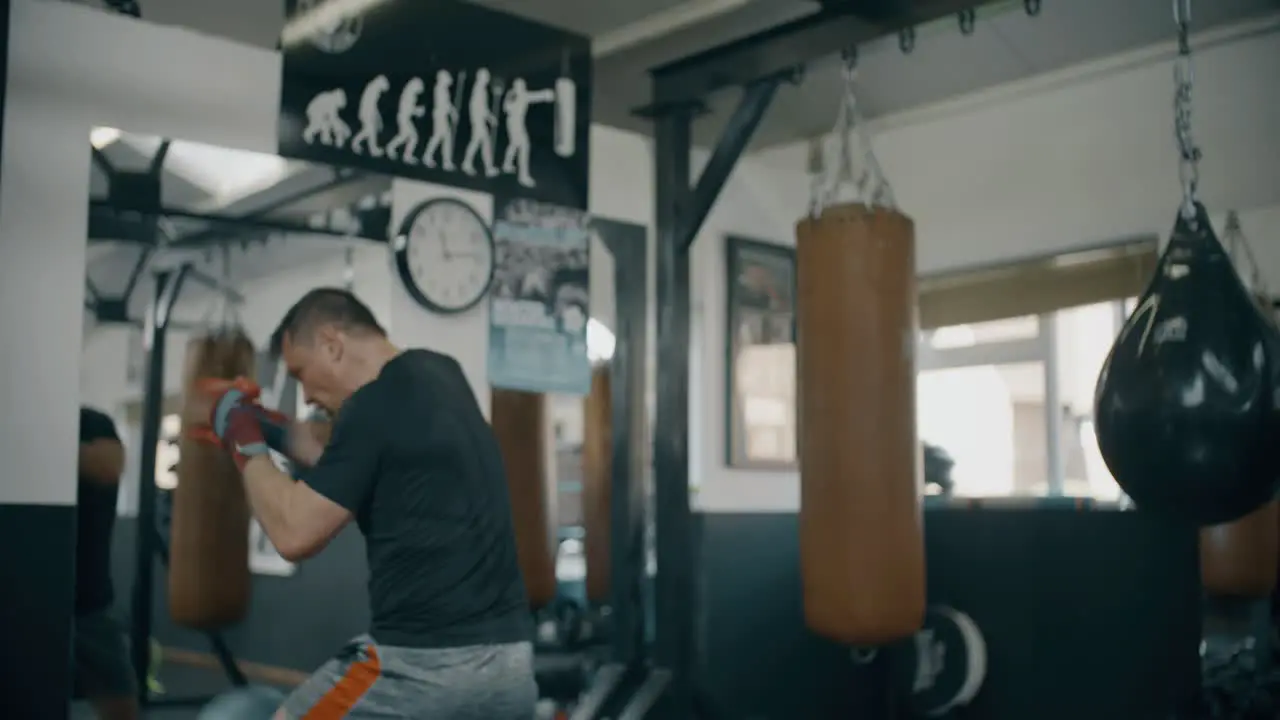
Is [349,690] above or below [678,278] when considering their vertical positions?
below

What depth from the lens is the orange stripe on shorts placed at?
81.0 inches

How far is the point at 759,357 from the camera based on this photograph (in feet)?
16.7

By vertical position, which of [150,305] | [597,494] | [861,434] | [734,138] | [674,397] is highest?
[734,138]

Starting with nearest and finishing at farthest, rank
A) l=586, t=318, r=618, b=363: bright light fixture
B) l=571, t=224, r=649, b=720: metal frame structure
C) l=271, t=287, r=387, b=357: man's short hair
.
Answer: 1. l=271, t=287, r=387, b=357: man's short hair
2. l=571, t=224, r=649, b=720: metal frame structure
3. l=586, t=318, r=618, b=363: bright light fixture

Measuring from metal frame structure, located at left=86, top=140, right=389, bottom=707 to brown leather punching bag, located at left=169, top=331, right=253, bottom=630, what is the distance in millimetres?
49

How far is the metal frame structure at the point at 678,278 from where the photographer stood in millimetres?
3799

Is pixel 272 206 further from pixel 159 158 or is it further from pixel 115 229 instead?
pixel 115 229

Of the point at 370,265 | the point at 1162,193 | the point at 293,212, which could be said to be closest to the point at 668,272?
the point at 370,265

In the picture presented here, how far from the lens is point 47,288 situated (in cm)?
279

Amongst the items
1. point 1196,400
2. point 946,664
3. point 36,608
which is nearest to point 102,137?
point 36,608

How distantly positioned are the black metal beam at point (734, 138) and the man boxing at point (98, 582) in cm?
191

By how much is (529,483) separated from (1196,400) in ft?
7.58

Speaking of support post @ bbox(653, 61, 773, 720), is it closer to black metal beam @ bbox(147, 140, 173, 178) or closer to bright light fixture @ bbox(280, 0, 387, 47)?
bright light fixture @ bbox(280, 0, 387, 47)

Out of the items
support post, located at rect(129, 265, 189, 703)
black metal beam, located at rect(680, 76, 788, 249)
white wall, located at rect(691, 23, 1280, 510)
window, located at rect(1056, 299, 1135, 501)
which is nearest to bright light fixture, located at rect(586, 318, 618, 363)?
white wall, located at rect(691, 23, 1280, 510)
